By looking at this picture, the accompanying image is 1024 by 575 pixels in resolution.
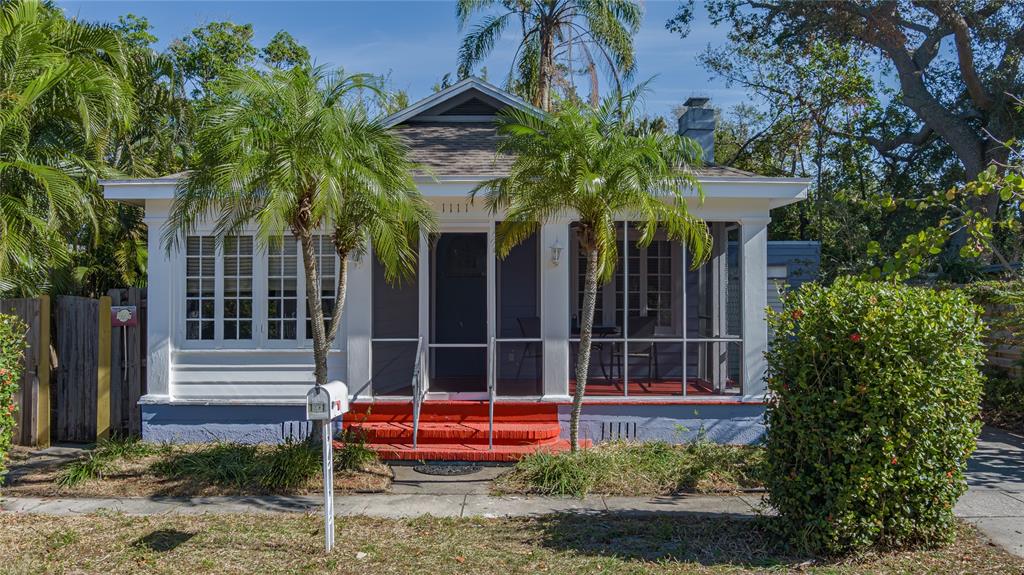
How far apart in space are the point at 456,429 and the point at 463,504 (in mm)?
1748

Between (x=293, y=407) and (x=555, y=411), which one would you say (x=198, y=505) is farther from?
(x=555, y=411)

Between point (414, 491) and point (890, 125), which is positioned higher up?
point (890, 125)

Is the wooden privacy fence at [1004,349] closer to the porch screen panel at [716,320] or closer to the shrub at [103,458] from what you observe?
the porch screen panel at [716,320]

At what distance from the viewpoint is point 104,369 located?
959 cm

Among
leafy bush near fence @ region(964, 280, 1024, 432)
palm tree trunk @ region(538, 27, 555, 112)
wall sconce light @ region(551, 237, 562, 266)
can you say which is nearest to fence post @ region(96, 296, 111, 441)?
wall sconce light @ region(551, 237, 562, 266)

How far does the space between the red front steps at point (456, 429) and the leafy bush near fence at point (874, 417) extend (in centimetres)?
338

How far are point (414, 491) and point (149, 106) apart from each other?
10.3 metres

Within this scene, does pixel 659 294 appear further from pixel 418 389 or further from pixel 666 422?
pixel 418 389

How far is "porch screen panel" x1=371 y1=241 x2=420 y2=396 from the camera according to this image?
10461mm

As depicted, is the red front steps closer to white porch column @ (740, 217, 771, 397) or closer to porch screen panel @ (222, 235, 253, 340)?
porch screen panel @ (222, 235, 253, 340)

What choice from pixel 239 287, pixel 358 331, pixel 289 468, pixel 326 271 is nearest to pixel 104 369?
pixel 239 287

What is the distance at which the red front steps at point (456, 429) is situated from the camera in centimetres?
854

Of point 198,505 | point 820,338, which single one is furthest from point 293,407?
point 820,338

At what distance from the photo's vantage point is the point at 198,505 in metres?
7.18
